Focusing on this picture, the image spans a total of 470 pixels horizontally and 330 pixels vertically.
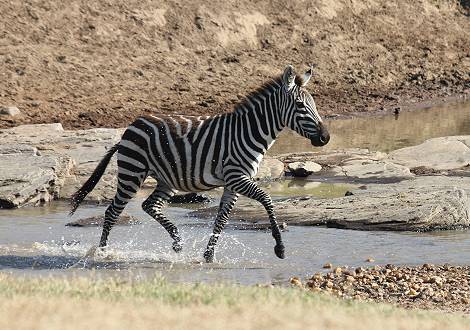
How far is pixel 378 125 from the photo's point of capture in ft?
95.0

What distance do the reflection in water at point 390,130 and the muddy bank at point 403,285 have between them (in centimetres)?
1061

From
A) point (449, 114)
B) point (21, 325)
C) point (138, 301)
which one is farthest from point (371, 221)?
point (449, 114)

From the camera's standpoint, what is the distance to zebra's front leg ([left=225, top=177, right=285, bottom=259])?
14352 millimetres

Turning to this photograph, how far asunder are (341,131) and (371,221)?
11218 millimetres

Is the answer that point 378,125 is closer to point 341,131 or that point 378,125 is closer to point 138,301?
point 341,131

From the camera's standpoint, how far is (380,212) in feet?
55.4

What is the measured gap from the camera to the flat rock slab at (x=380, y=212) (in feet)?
54.2

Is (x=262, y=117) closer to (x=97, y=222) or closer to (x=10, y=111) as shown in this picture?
(x=97, y=222)

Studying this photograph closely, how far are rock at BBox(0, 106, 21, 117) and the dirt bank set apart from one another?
0.16 m

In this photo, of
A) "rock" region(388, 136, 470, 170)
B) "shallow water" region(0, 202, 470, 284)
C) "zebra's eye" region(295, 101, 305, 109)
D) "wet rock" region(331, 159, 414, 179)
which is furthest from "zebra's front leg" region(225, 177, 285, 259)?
"rock" region(388, 136, 470, 170)

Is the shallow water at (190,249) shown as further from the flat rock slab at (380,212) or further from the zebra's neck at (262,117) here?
the zebra's neck at (262,117)

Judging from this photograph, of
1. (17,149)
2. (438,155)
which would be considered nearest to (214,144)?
(17,149)

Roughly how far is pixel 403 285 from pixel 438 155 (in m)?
9.65

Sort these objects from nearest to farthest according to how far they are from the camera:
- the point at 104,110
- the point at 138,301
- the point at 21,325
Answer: the point at 21,325, the point at 138,301, the point at 104,110
